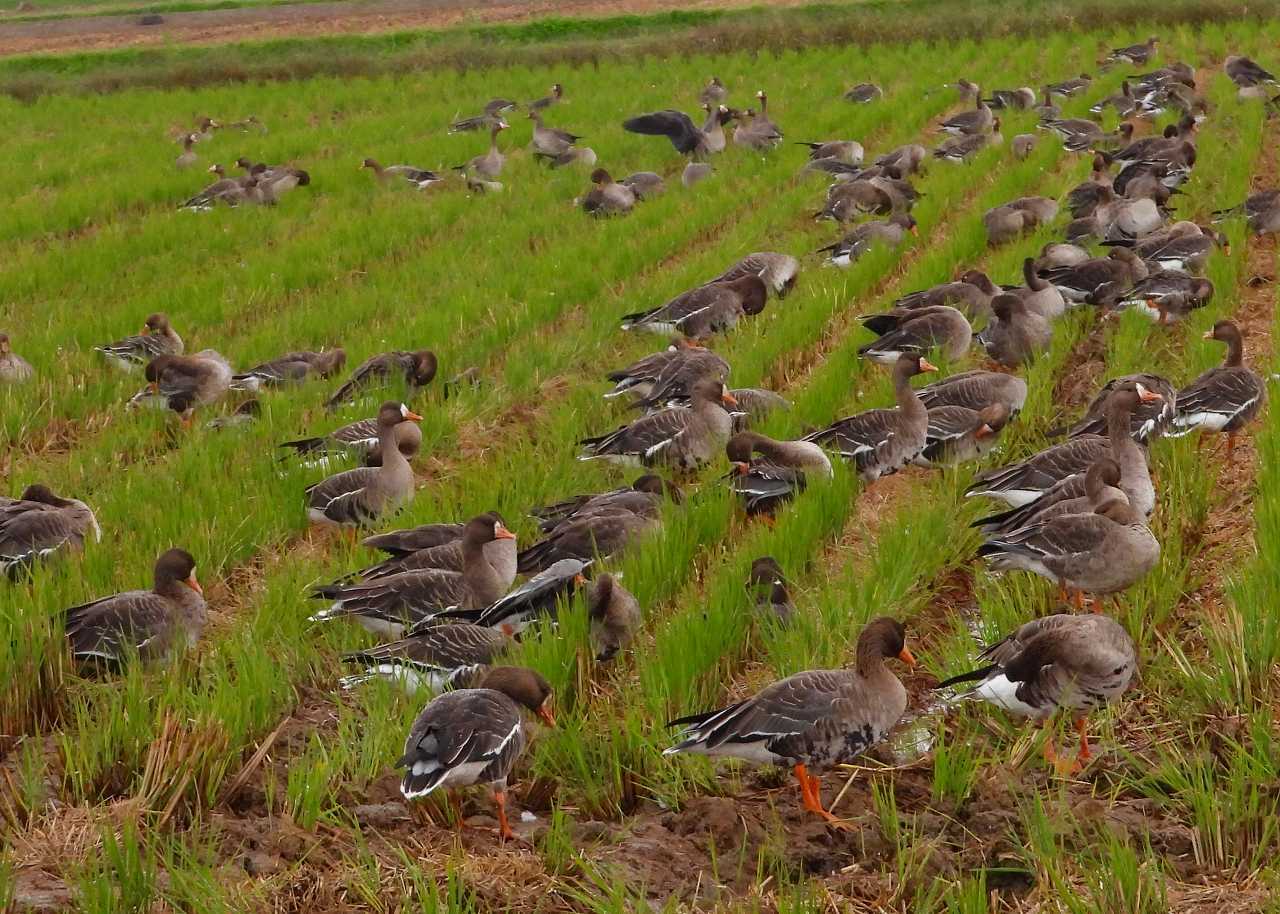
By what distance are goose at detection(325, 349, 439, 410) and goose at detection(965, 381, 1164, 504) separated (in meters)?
4.16

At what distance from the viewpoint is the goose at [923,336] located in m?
10.1

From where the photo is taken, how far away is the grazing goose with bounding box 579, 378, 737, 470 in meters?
8.60

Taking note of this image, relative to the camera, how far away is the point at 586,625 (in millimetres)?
5895

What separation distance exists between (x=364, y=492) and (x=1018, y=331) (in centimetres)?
505

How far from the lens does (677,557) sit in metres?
6.73

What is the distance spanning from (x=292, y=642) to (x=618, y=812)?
1.86m

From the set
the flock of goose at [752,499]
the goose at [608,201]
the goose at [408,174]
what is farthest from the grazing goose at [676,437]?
the goose at [408,174]

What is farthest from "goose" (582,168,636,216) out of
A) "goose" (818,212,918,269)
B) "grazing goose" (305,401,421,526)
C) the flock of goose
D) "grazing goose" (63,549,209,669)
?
"grazing goose" (63,549,209,669)

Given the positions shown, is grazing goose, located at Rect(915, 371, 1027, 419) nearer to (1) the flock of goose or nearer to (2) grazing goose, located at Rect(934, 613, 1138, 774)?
(1) the flock of goose

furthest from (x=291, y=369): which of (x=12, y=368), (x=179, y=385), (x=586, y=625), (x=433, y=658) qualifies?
(x=586, y=625)

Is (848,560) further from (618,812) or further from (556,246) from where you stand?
(556,246)

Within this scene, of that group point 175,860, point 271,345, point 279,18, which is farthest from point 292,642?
point 279,18

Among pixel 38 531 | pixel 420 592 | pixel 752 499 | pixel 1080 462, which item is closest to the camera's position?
pixel 420 592

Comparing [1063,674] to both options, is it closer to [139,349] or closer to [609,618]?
[609,618]
